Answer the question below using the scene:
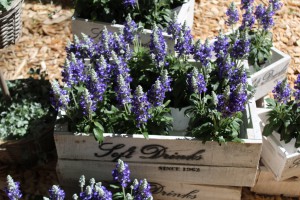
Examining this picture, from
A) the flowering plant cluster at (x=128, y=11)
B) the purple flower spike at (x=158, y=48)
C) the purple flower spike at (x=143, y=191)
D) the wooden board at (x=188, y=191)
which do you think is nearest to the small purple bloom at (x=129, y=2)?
the flowering plant cluster at (x=128, y=11)

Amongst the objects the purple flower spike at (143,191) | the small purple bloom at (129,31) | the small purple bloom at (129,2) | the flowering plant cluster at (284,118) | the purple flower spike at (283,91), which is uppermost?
the small purple bloom at (129,2)

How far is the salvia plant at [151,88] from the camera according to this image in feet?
9.84

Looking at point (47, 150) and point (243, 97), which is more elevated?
point (243, 97)

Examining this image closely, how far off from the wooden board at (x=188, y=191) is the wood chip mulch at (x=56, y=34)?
1601 millimetres

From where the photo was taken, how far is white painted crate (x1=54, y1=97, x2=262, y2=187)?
3154 millimetres

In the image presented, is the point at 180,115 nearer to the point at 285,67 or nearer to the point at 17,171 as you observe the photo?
the point at 285,67

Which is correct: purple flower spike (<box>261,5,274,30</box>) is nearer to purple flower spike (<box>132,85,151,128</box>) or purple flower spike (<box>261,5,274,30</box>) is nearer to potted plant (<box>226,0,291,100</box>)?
potted plant (<box>226,0,291,100</box>)

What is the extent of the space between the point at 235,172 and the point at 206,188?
29 cm

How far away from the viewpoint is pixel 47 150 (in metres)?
3.92

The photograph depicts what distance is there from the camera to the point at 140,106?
2.96 metres

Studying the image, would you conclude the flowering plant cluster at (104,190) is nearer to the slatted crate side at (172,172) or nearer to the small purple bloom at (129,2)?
the slatted crate side at (172,172)

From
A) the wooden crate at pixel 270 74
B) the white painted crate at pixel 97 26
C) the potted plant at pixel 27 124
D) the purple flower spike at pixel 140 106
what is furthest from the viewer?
the white painted crate at pixel 97 26

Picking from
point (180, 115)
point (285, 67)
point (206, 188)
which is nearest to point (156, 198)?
point (206, 188)

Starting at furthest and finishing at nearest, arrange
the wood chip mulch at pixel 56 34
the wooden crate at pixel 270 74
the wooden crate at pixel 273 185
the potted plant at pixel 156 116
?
the wood chip mulch at pixel 56 34 → the wooden crate at pixel 270 74 → the wooden crate at pixel 273 185 → the potted plant at pixel 156 116
